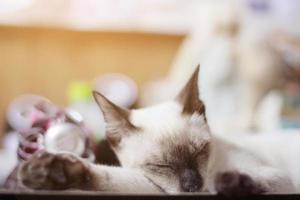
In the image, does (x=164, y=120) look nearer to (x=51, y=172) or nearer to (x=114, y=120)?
(x=114, y=120)

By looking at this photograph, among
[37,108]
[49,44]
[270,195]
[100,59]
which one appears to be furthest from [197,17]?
[270,195]

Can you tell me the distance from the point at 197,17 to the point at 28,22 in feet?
2.60

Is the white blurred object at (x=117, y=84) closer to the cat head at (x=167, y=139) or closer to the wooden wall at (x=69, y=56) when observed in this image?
the wooden wall at (x=69, y=56)

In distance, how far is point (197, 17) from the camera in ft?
7.63

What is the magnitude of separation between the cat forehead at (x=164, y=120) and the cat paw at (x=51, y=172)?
14 cm

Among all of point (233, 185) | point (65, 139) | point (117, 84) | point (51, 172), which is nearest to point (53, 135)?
point (65, 139)

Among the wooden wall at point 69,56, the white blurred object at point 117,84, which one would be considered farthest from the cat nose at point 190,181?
the wooden wall at point 69,56

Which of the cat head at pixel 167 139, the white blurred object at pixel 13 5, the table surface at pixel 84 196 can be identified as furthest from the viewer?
the white blurred object at pixel 13 5

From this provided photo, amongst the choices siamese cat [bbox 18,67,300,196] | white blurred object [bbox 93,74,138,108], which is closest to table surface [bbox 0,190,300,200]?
siamese cat [bbox 18,67,300,196]

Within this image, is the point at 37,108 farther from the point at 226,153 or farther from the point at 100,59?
the point at 100,59

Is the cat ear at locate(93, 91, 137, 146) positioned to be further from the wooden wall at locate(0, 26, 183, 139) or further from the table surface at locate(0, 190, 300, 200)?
the wooden wall at locate(0, 26, 183, 139)

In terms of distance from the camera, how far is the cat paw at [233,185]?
1.59 feet

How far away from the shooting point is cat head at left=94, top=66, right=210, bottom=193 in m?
0.57

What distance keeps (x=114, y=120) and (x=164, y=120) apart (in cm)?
7
